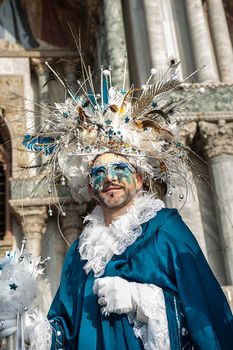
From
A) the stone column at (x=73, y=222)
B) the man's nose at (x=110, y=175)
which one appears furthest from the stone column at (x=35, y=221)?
the man's nose at (x=110, y=175)

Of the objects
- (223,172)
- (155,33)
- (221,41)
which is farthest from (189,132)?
(221,41)

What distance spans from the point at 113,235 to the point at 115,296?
51cm

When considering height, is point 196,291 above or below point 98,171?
below

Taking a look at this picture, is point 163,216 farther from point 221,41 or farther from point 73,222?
point 221,41

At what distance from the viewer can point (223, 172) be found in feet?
23.9

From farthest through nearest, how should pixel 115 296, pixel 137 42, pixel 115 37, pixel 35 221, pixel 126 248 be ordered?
1. pixel 35 221
2. pixel 115 37
3. pixel 137 42
4. pixel 126 248
5. pixel 115 296

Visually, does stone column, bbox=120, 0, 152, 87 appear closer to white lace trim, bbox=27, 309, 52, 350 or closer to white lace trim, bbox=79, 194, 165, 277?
white lace trim, bbox=79, 194, 165, 277

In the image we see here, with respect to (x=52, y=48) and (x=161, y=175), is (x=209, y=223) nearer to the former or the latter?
(x=161, y=175)

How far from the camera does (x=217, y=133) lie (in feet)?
24.9

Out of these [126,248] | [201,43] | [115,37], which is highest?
[115,37]

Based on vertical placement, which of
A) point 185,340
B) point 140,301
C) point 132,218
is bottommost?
point 185,340

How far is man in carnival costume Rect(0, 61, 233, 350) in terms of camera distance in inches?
116

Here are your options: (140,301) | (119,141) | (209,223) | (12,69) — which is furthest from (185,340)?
(12,69)

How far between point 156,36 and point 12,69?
11.9ft
